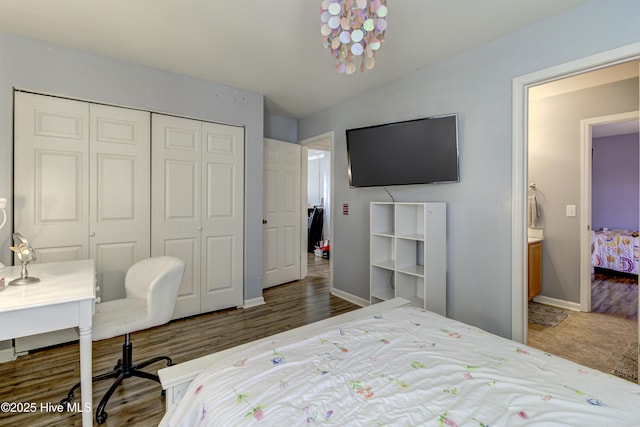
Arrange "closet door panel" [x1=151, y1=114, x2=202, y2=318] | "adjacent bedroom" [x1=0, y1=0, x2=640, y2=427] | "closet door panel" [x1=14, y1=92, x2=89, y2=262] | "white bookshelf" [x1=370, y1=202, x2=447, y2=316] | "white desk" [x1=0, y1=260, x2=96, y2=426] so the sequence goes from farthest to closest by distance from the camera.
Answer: "closet door panel" [x1=151, y1=114, x2=202, y2=318]
"white bookshelf" [x1=370, y1=202, x2=447, y2=316]
"closet door panel" [x1=14, y1=92, x2=89, y2=262]
"white desk" [x1=0, y1=260, x2=96, y2=426]
"adjacent bedroom" [x1=0, y1=0, x2=640, y2=427]

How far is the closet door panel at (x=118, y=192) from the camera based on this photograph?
106 inches

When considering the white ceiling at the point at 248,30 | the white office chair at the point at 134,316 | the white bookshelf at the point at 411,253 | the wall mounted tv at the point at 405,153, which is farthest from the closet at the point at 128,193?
the white bookshelf at the point at 411,253

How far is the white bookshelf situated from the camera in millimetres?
2646

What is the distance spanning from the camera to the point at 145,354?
242cm

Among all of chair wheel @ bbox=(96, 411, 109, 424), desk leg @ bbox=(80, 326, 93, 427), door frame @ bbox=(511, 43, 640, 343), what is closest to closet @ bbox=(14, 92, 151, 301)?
chair wheel @ bbox=(96, 411, 109, 424)

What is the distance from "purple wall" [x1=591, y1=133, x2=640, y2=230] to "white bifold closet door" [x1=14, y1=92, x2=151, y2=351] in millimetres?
7460

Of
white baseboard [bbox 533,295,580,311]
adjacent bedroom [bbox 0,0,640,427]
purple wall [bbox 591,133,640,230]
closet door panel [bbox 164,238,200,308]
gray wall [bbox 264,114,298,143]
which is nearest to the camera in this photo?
adjacent bedroom [bbox 0,0,640,427]

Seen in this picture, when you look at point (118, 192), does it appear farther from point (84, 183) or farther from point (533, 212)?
point (533, 212)

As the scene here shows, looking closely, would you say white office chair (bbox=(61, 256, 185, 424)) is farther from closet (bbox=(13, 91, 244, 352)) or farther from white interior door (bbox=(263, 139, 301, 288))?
white interior door (bbox=(263, 139, 301, 288))

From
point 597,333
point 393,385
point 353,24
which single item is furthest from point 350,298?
point 353,24

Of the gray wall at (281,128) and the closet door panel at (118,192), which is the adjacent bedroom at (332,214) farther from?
the gray wall at (281,128)

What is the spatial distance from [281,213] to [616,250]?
5283mm

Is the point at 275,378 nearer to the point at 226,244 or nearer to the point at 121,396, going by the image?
the point at 121,396

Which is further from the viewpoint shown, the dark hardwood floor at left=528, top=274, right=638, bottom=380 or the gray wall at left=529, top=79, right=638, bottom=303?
the gray wall at left=529, top=79, right=638, bottom=303
